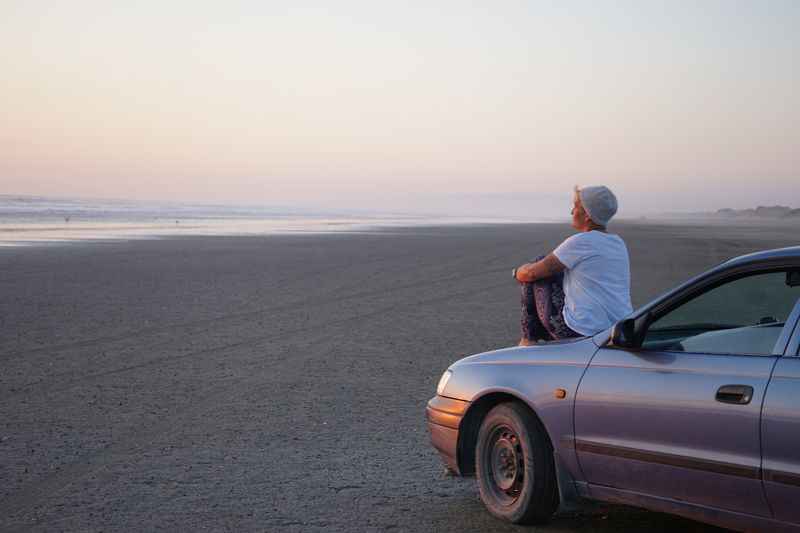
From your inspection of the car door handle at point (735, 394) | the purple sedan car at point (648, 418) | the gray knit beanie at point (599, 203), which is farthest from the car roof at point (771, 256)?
the gray knit beanie at point (599, 203)

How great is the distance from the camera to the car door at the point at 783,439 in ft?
12.2

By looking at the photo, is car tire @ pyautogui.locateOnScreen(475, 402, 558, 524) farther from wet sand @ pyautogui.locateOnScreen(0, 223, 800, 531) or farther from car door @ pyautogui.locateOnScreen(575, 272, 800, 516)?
car door @ pyautogui.locateOnScreen(575, 272, 800, 516)

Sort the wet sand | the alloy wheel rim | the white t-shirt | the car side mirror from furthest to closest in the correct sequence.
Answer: the white t-shirt
the wet sand
the alloy wheel rim
the car side mirror

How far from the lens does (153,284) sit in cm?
1847

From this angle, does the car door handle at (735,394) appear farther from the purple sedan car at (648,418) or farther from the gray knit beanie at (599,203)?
the gray knit beanie at (599,203)

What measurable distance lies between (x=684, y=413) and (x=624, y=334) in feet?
1.52

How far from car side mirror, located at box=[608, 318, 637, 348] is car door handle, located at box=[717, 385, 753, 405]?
51cm

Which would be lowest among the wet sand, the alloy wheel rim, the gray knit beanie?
the wet sand

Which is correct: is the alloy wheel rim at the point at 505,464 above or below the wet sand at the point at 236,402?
above

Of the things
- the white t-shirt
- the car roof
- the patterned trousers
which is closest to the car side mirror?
the car roof

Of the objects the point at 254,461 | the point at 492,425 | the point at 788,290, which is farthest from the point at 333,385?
the point at 788,290

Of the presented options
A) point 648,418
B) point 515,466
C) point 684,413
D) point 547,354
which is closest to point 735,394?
point 684,413

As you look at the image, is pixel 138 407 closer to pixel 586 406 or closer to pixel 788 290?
pixel 586 406

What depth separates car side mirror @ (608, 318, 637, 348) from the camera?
4.41m
